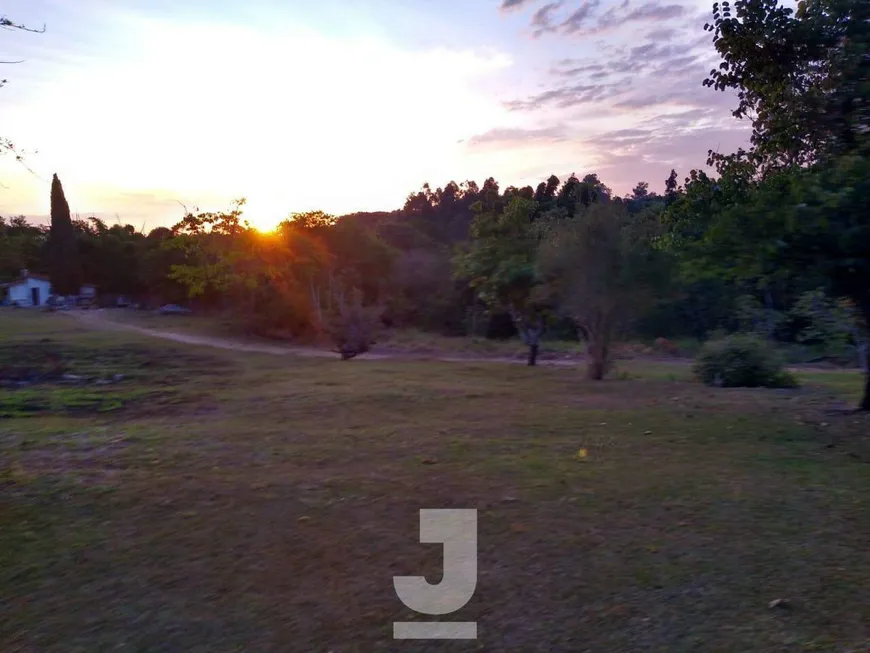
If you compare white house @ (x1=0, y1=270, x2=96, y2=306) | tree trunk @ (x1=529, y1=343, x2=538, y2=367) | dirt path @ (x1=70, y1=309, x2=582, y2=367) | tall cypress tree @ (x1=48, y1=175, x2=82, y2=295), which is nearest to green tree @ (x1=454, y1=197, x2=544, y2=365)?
tree trunk @ (x1=529, y1=343, x2=538, y2=367)

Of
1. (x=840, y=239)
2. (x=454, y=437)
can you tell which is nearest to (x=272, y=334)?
(x=454, y=437)

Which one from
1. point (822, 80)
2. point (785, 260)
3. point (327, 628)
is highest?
point (822, 80)

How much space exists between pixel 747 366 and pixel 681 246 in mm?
7046

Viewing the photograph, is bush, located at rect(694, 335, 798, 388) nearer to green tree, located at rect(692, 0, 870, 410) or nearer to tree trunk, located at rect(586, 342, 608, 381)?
tree trunk, located at rect(586, 342, 608, 381)

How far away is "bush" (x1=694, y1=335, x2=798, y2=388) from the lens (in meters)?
16.0

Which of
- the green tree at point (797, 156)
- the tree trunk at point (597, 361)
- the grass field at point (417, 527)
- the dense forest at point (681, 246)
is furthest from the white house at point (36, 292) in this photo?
the green tree at point (797, 156)

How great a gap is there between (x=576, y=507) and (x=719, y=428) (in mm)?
4387

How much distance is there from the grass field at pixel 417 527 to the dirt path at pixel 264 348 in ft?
45.8

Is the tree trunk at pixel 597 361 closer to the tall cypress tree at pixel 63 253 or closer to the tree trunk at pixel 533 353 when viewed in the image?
the tree trunk at pixel 533 353

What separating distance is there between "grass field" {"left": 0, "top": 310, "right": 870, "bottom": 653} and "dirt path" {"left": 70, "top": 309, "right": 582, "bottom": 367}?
13962 mm

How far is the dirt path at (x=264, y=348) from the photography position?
25.0 m

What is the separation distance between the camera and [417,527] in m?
5.41

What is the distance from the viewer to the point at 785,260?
27.2 ft

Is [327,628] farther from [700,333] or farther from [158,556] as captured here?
[700,333]
